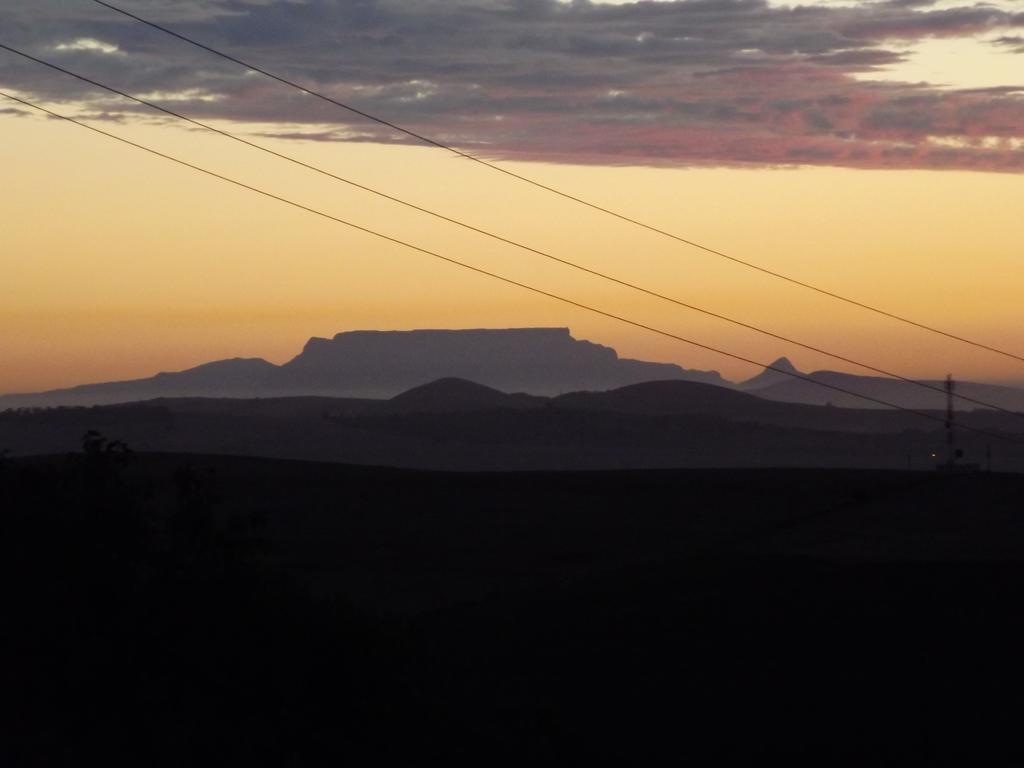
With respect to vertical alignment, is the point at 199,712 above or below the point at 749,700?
above

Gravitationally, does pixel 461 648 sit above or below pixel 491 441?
above

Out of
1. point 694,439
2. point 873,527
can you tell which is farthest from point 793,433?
point 873,527

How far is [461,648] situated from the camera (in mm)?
28938

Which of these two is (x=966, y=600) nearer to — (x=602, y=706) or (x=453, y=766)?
(x=602, y=706)

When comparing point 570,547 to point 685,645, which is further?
point 570,547

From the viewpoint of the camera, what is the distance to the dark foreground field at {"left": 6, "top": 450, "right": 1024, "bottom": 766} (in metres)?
16.0

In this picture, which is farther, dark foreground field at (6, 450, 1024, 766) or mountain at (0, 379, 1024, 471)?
mountain at (0, 379, 1024, 471)

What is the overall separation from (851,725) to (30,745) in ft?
42.9

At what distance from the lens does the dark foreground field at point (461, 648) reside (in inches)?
629

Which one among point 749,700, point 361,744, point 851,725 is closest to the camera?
point 361,744

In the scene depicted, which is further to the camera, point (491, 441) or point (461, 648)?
point (491, 441)

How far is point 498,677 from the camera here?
2592 centimetres

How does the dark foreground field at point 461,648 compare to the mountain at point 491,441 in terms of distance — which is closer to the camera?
the dark foreground field at point 461,648

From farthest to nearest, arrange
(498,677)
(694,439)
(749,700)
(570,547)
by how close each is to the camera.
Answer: (694,439), (570,547), (498,677), (749,700)
